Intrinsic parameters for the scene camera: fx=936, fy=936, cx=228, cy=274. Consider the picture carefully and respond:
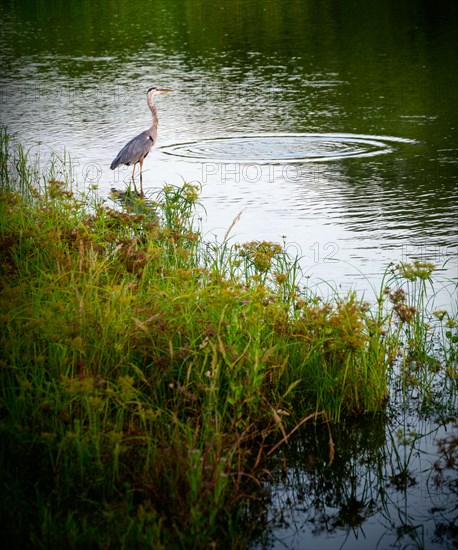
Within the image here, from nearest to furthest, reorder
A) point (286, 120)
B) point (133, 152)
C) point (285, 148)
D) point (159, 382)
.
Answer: point (159, 382), point (133, 152), point (285, 148), point (286, 120)

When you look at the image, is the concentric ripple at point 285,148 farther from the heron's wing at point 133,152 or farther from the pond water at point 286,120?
the heron's wing at point 133,152

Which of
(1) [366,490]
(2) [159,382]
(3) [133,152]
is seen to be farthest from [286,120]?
(1) [366,490]

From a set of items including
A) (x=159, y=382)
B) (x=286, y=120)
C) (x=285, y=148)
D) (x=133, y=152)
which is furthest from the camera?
(x=286, y=120)

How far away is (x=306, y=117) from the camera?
13781mm

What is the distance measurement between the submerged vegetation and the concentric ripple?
5.42m

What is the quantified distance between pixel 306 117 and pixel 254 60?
20.2 ft

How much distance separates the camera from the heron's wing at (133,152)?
34.6 ft

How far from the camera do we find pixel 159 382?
4652 millimetres

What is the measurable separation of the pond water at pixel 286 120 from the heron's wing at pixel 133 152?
0.93 feet

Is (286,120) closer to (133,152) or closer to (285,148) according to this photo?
(285,148)

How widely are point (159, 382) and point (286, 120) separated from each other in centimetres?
948

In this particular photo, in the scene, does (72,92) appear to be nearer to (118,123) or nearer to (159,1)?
(118,123)

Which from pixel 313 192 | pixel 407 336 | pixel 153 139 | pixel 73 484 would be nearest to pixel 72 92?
pixel 153 139

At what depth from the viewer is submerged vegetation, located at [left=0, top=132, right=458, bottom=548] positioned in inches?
152
